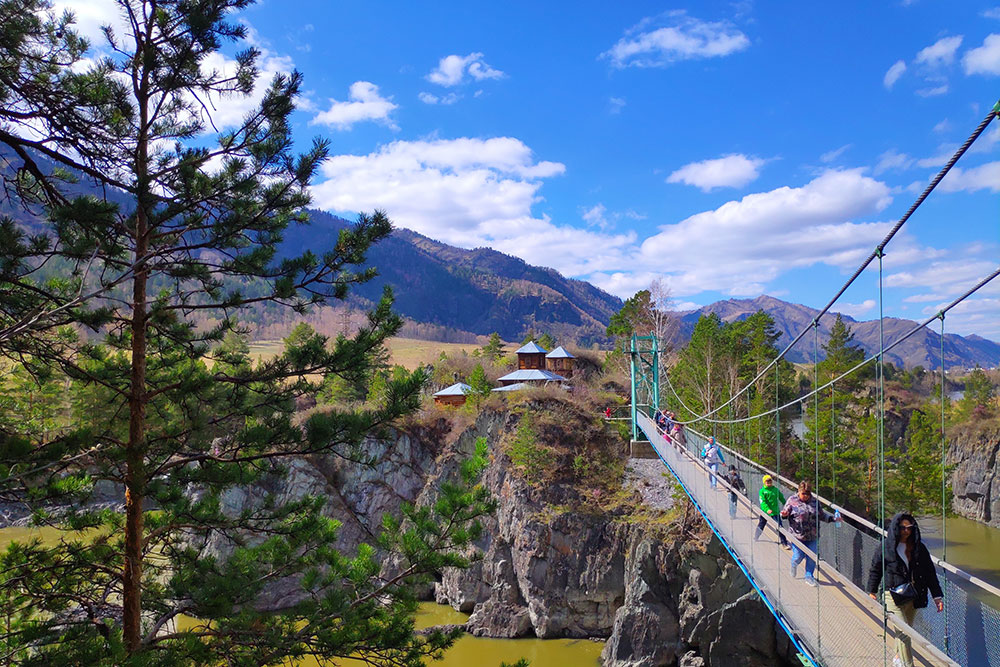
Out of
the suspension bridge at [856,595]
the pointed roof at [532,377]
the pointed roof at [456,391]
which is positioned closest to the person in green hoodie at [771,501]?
the suspension bridge at [856,595]

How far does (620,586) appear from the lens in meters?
14.9

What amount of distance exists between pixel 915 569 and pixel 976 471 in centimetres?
3036

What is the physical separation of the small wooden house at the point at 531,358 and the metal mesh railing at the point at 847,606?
19.8m

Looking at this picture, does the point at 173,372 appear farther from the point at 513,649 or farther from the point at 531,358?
the point at 531,358

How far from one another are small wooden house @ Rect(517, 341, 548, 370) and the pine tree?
944 inches

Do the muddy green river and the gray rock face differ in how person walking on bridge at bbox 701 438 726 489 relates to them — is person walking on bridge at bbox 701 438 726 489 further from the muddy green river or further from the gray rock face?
the gray rock face

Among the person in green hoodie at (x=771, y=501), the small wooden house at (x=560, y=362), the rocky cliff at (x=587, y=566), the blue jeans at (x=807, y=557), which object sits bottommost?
the rocky cliff at (x=587, y=566)

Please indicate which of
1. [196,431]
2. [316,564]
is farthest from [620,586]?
[196,431]

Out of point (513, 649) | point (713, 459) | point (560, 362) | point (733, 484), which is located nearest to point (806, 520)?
point (733, 484)

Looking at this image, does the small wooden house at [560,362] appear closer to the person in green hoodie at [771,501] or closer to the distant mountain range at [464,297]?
the person in green hoodie at [771,501]

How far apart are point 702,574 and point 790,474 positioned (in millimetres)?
7298

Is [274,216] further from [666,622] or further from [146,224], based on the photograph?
[666,622]

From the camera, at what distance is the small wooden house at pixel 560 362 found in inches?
1149

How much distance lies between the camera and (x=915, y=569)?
4.03 meters
